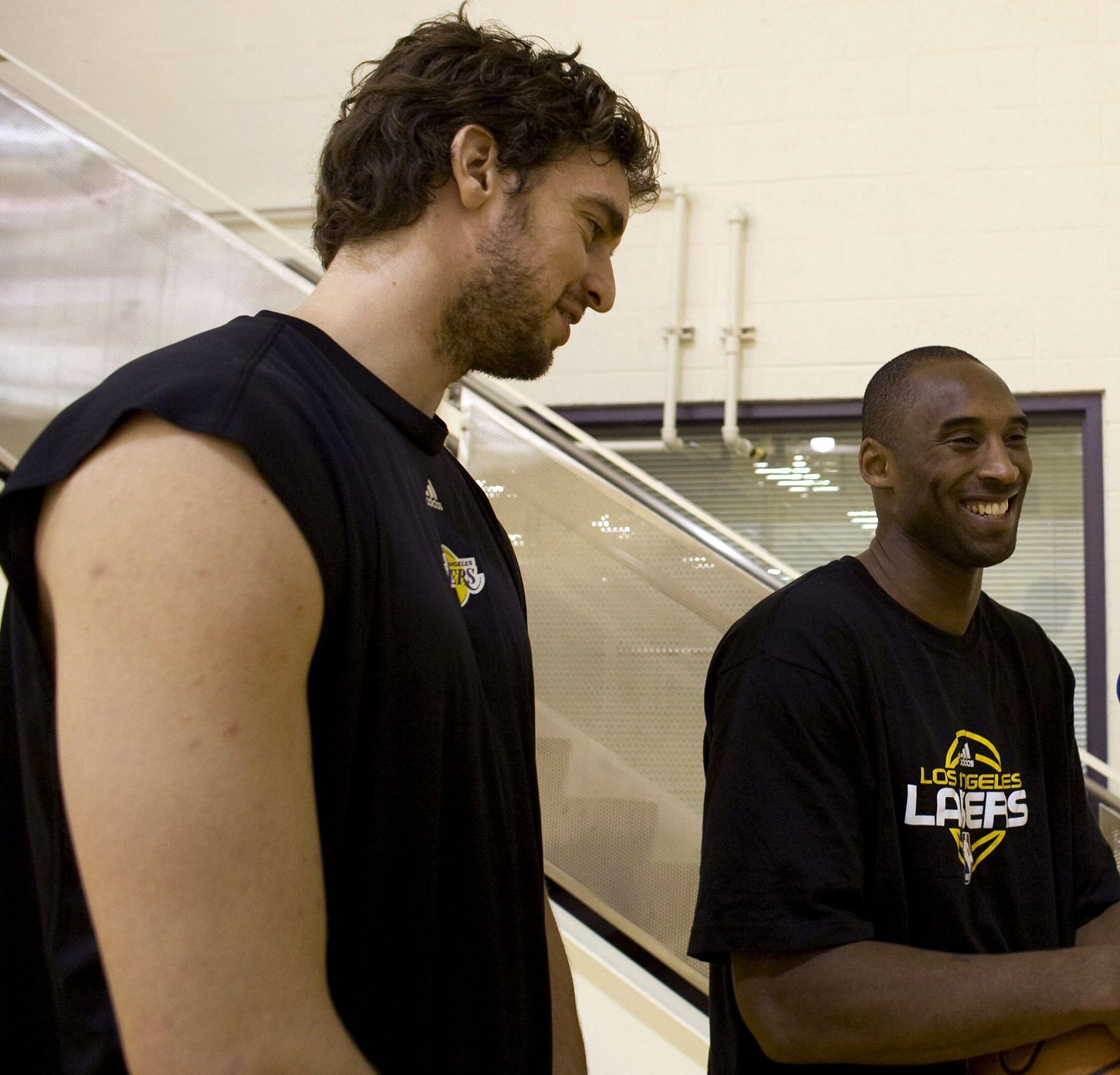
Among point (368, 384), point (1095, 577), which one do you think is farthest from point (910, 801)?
point (1095, 577)

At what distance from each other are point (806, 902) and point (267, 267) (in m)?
2.04

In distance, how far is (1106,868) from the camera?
5.38 ft

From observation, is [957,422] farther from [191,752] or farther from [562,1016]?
[191,752]

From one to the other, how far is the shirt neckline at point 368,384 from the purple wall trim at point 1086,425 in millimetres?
3137

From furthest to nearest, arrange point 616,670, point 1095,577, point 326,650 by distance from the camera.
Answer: point 1095,577 < point 616,670 < point 326,650

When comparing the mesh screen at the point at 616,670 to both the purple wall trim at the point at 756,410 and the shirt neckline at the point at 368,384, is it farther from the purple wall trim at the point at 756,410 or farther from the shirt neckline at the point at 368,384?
the purple wall trim at the point at 756,410

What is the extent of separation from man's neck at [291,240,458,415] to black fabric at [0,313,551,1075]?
0.10ft

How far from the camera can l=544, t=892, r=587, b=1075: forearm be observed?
3.86 feet

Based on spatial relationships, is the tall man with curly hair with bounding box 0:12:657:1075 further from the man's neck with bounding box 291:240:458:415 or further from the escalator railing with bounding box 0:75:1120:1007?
the escalator railing with bounding box 0:75:1120:1007

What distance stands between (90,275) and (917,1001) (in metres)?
2.49

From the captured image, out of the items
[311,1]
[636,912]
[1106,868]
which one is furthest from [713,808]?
[311,1]

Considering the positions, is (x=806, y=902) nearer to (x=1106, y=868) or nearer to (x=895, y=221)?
(x=1106, y=868)

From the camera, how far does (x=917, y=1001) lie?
4.19 ft

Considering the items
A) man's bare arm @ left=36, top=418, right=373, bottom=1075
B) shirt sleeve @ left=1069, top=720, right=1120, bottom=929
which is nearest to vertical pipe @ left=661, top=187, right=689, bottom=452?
shirt sleeve @ left=1069, top=720, right=1120, bottom=929
